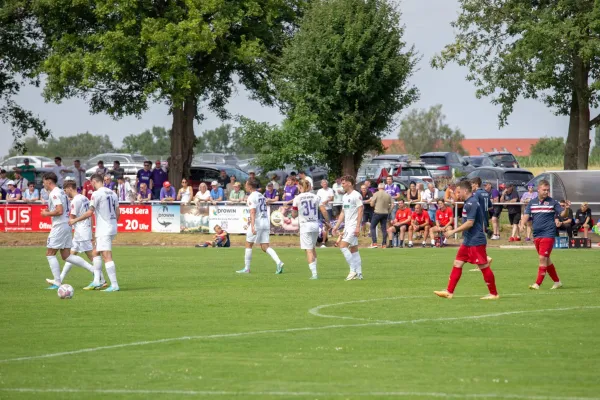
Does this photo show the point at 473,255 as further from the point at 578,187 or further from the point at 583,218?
the point at 578,187

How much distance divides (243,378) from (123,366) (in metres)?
1.51

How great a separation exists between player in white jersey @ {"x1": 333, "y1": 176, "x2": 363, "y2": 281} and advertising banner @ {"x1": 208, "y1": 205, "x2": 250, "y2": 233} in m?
15.6

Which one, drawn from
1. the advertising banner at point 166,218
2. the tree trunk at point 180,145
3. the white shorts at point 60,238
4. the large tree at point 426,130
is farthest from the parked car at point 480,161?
the large tree at point 426,130

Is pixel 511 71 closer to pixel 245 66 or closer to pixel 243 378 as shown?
A: pixel 245 66

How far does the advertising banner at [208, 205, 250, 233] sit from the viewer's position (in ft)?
120

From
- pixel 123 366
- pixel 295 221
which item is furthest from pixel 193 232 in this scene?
pixel 123 366

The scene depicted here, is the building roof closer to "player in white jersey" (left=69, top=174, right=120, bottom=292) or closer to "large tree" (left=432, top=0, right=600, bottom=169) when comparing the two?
"large tree" (left=432, top=0, right=600, bottom=169)

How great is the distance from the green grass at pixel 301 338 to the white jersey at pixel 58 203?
1374 mm

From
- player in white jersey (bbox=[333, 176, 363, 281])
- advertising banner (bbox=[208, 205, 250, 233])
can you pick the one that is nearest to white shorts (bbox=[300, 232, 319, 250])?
player in white jersey (bbox=[333, 176, 363, 281])

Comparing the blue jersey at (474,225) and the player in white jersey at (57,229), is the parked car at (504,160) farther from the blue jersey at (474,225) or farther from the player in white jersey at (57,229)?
the blue jersey at (474,225)

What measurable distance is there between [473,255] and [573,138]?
32991 mm

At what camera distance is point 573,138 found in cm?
4756

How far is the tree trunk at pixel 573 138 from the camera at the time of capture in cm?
4712

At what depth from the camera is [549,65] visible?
43750mm
